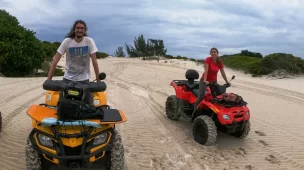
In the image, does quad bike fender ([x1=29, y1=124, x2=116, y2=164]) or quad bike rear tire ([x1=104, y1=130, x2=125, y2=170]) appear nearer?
quad bike fender ([x1=29, y1=124, x2=116, y2=164])

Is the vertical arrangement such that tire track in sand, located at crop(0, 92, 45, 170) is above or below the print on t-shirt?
below

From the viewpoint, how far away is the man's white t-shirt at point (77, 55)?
5.58 metres

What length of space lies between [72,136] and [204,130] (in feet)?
10.2

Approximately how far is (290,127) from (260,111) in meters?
1.74

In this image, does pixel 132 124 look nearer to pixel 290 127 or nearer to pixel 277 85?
pixel 290 127

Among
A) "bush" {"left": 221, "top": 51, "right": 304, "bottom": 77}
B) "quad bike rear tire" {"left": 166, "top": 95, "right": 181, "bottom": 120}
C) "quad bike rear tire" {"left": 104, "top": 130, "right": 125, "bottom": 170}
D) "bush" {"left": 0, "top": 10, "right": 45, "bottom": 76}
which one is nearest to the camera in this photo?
"quad bike rear tire" {"left": 104, "top": 130, "right": 125, "bottom": 170}

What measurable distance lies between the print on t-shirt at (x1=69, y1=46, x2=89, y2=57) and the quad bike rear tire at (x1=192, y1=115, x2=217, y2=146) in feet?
8.64

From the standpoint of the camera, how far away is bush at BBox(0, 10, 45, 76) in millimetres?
19062

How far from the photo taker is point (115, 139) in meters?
4.88

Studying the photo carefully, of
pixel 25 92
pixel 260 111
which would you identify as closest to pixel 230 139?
pixel 260 111

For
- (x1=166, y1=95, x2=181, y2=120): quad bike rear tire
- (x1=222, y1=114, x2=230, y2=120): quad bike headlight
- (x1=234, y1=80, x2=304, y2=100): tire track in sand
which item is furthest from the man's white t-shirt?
(x1=234, y1=80, x2=304, y2=100): tire track in sand

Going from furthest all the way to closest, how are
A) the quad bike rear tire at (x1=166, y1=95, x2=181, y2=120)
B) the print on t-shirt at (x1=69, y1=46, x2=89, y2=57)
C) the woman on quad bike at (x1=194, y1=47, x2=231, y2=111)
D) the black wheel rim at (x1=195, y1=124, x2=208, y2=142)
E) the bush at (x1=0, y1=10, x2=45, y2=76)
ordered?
the bush at (x1=0, y1=10, x2=45, y2=76) → the quad bike rear tire at (x1=166, y1=95, x2=181, y2=120) → the woman on quad bike at (x1=194, y1=47, x2=231, y2=111) → the black wheel rim at (x1=195, y1=124, x2=208, y2=142) → the print on t-shirt at (x1=69, y1=46, x2=89, y2=57)

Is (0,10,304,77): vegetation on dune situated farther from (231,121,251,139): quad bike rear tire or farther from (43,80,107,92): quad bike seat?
(43,80,107,92): quad bike seat

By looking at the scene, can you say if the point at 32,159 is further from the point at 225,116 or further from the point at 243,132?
the point at 243,132
